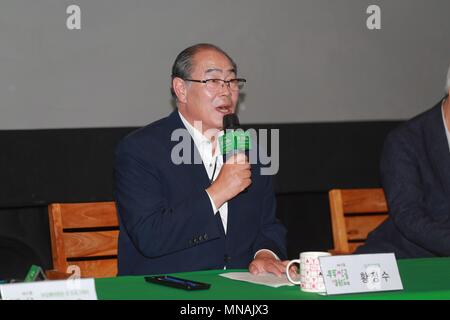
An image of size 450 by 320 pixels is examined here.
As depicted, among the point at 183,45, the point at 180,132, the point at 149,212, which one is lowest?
the point at 149,212

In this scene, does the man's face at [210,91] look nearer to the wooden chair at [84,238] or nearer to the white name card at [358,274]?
the wooden chair at [84,238]

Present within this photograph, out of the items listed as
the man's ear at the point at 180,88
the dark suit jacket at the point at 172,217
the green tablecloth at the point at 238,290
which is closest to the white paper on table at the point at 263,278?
the green tablecloth at the point at 238,290

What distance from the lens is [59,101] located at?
4.17 m

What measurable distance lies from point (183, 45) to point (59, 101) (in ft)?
2.49

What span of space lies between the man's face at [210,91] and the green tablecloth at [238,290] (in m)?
0.77

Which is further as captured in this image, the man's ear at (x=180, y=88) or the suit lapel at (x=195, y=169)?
the man's ear at (x=180, y=88)

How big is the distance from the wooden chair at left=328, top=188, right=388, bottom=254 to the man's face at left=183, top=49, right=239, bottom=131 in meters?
0.94

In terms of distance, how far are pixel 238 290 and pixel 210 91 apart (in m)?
1.07

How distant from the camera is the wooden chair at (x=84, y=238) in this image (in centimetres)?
329

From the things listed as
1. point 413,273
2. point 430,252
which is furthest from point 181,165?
point 430,252

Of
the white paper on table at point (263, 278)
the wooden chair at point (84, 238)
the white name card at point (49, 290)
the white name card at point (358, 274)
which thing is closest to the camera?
the white name card at point (49, 290)

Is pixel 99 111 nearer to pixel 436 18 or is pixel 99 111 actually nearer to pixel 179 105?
pixel 179 105

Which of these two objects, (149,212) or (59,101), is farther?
(59,101)

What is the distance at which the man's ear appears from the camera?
3.18 meters
